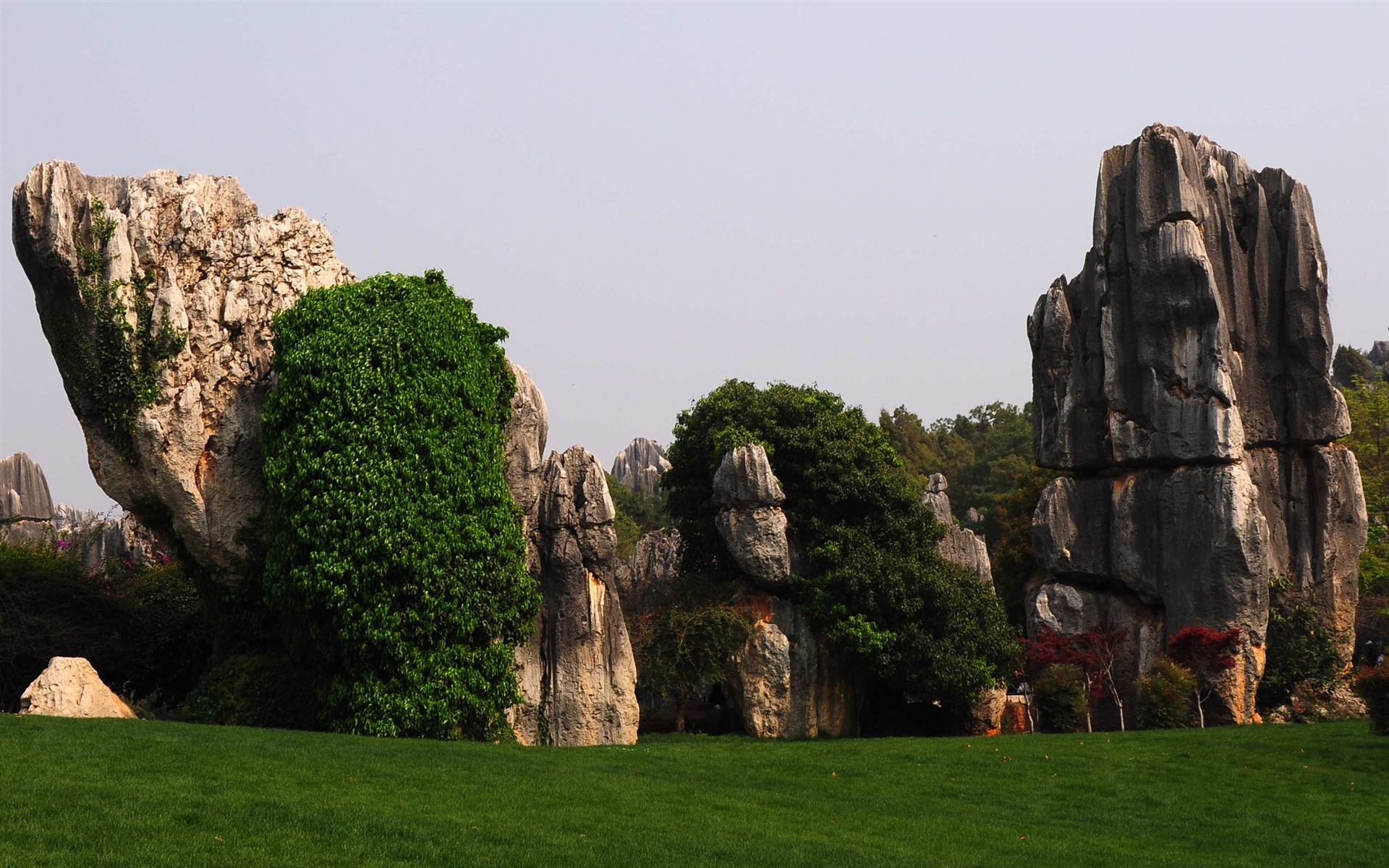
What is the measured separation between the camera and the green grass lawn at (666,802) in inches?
539

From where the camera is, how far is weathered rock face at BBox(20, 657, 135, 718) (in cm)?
2369

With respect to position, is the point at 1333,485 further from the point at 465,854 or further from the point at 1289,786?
the point at 465,854

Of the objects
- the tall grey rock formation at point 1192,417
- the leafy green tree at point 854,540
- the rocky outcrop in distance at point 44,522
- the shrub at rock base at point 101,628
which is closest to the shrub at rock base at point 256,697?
the shrub at rock base at point 101,628

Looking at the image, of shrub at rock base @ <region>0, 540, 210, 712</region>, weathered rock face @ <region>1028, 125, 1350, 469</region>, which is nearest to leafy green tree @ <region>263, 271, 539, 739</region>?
shrub at rock base @ <region>0, 540, 210, 712</region>

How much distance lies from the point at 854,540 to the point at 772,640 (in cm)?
364

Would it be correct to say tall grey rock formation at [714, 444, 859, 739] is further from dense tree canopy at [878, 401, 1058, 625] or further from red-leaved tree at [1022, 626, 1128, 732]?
dense tree canopy at [878, 401, 1058, 625]

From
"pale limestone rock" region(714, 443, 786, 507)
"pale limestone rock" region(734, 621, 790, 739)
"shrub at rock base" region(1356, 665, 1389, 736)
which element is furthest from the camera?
"pale limestone rock" region(714, 443, 786, 507)

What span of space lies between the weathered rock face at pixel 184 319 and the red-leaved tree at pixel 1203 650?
24072mm

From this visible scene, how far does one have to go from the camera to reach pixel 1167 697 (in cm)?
3100

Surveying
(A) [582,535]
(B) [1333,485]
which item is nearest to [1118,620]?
(B) [1333,485]

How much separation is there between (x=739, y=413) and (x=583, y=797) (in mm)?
19708

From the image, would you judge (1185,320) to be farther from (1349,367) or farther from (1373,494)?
(1349,367)

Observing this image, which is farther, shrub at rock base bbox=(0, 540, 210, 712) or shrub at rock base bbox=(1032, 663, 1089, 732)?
shrub at rock base bbox=(1032, 663, 1089, 732)

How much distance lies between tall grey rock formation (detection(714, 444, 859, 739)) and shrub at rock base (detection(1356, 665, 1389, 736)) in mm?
12938
